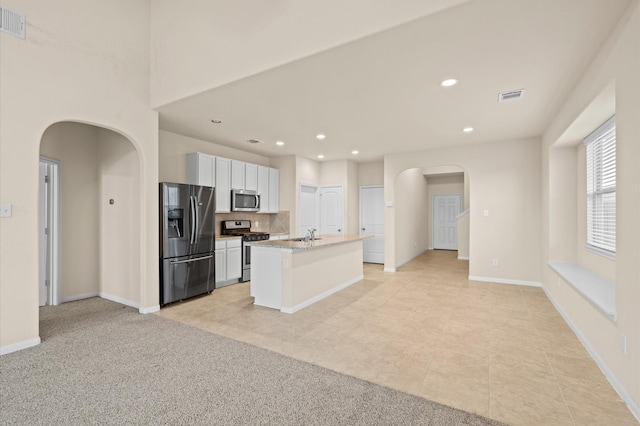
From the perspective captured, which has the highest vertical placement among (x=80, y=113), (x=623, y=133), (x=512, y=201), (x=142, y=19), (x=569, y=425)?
(x=142, y=19)

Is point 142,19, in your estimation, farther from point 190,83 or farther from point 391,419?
point 391,419

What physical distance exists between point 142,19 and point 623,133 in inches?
202

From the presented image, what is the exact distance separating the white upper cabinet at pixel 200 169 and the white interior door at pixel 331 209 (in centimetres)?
318

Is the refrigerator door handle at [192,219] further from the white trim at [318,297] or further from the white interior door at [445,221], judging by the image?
the white interior door at [445,221]

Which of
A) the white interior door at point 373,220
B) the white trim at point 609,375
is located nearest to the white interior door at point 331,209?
the white interior door at point 373,220

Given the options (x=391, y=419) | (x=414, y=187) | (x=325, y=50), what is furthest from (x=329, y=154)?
(x=391, y=419)

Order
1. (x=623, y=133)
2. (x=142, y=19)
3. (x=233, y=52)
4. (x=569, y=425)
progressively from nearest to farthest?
(x=569, y=425) → (x=623, y=133) → (x=233, y=52) → (x=142, y=19)

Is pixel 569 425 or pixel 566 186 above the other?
pixel 566 186

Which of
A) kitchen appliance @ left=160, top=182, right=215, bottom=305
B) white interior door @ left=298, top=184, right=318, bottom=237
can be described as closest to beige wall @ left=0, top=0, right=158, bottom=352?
kitchen appliance @ left=160, top=182, right=215, bottom=305

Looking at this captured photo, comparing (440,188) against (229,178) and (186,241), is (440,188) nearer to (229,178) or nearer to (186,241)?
(229,178)

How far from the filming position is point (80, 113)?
11.1ft

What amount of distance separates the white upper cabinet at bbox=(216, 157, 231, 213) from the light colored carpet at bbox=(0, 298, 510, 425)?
2835 mm

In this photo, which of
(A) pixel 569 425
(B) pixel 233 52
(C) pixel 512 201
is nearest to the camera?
(A) pixel 569 425

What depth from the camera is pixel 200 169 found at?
5.29 meters
